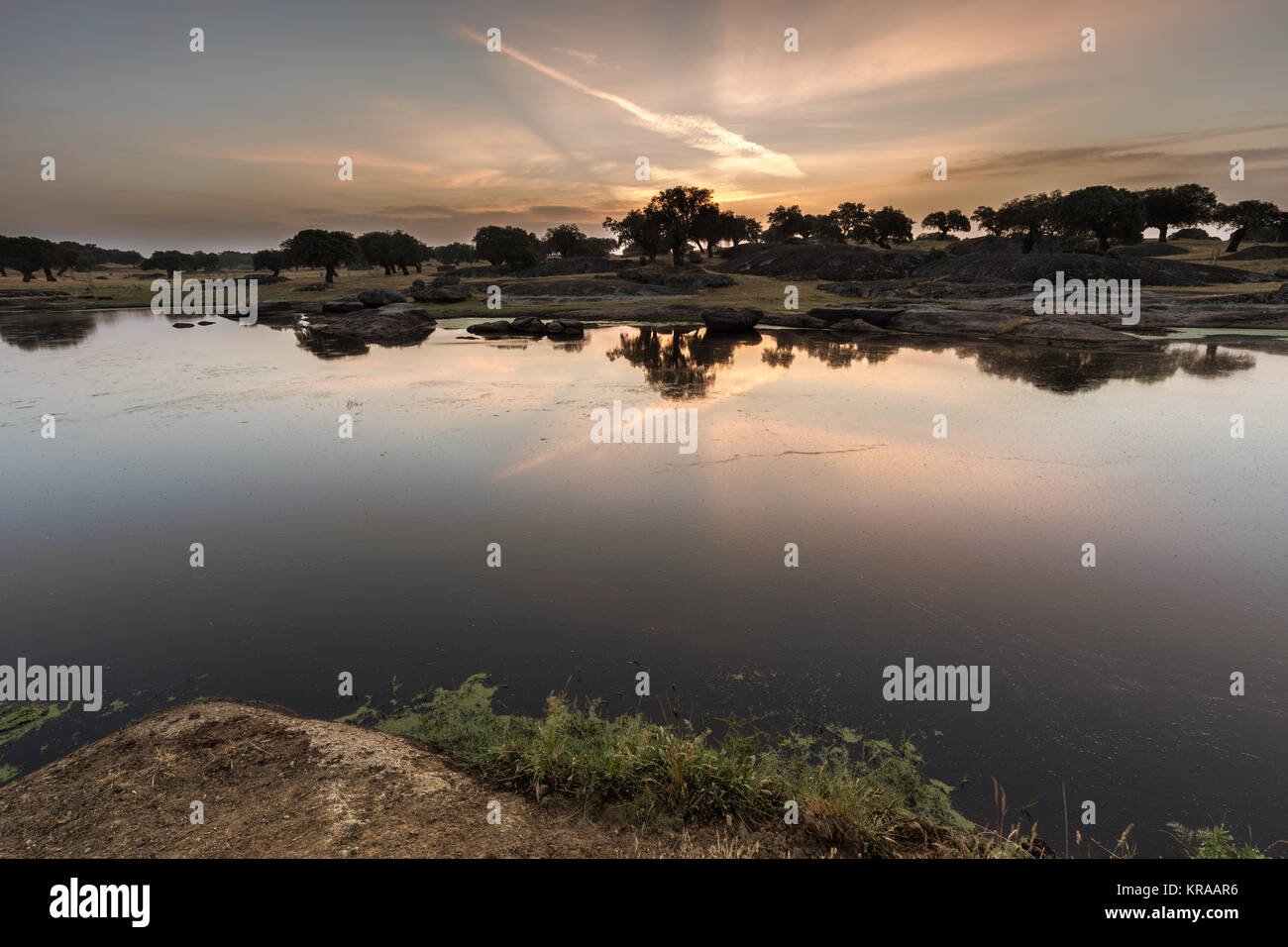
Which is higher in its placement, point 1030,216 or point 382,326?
point 1030,216

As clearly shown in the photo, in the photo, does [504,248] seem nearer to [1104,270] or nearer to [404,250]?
[404,250]

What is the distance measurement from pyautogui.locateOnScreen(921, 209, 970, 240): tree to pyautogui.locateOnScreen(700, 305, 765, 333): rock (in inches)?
4131

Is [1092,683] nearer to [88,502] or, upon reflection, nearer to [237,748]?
[237,748]

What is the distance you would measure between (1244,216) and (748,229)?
75058mm

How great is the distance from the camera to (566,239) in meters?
120

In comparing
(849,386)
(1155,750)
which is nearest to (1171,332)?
(849,386)

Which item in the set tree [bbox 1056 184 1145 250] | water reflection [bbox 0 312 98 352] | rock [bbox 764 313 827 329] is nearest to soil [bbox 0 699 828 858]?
water reflection [bbox 0 312 98 352]

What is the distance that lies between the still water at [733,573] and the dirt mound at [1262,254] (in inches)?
3465

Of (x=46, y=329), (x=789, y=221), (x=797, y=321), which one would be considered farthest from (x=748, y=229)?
(x=46, y=329)

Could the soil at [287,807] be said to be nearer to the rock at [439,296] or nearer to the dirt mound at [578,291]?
the rock at [439,296]

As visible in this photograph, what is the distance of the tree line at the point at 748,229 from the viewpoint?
245 feet
